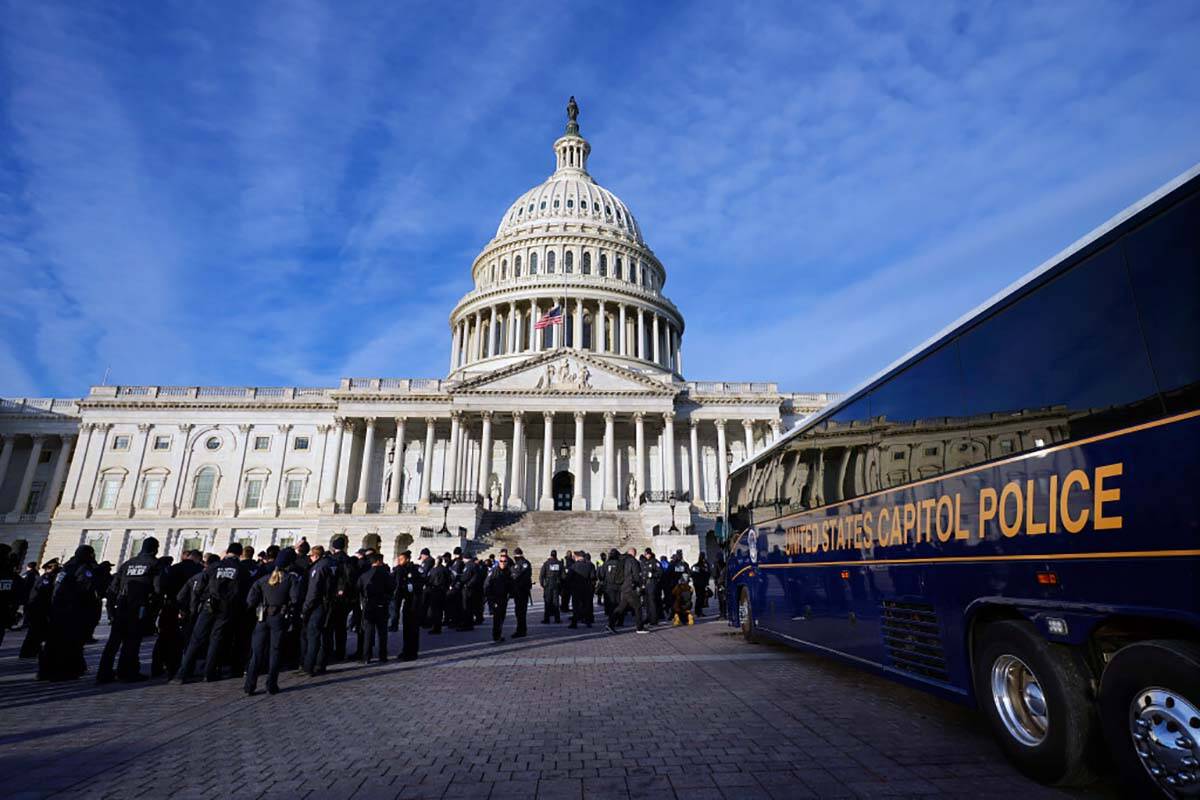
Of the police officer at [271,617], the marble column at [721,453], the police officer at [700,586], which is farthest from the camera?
the marble column at [721,453]

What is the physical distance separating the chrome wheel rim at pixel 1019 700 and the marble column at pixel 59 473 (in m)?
69.4

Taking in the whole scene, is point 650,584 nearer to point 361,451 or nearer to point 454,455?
point 454,455

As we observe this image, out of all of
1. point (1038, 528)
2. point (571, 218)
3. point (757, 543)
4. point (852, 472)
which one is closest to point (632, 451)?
point (571, 218)

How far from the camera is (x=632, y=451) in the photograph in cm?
5262

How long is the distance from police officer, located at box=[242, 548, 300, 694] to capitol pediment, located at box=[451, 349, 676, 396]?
1561 inches

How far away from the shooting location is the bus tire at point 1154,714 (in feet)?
12.2

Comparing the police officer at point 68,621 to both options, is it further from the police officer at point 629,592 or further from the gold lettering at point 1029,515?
the gold lettering at point 1029,515

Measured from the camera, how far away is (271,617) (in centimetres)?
898

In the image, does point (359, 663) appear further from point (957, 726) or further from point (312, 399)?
point (312, 399)

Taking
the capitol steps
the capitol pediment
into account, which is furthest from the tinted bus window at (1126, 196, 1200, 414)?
the capitol pediment

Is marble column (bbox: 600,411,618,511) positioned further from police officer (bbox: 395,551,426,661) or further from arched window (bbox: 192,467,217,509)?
police officer (bbox: 395,551,426,661)

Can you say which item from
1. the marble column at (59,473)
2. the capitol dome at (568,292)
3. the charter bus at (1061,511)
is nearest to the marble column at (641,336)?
the capitol dome at (568,292)

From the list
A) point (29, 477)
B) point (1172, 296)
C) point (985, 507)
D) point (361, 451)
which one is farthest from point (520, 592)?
point (29, 477)

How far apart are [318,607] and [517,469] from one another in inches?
1475
